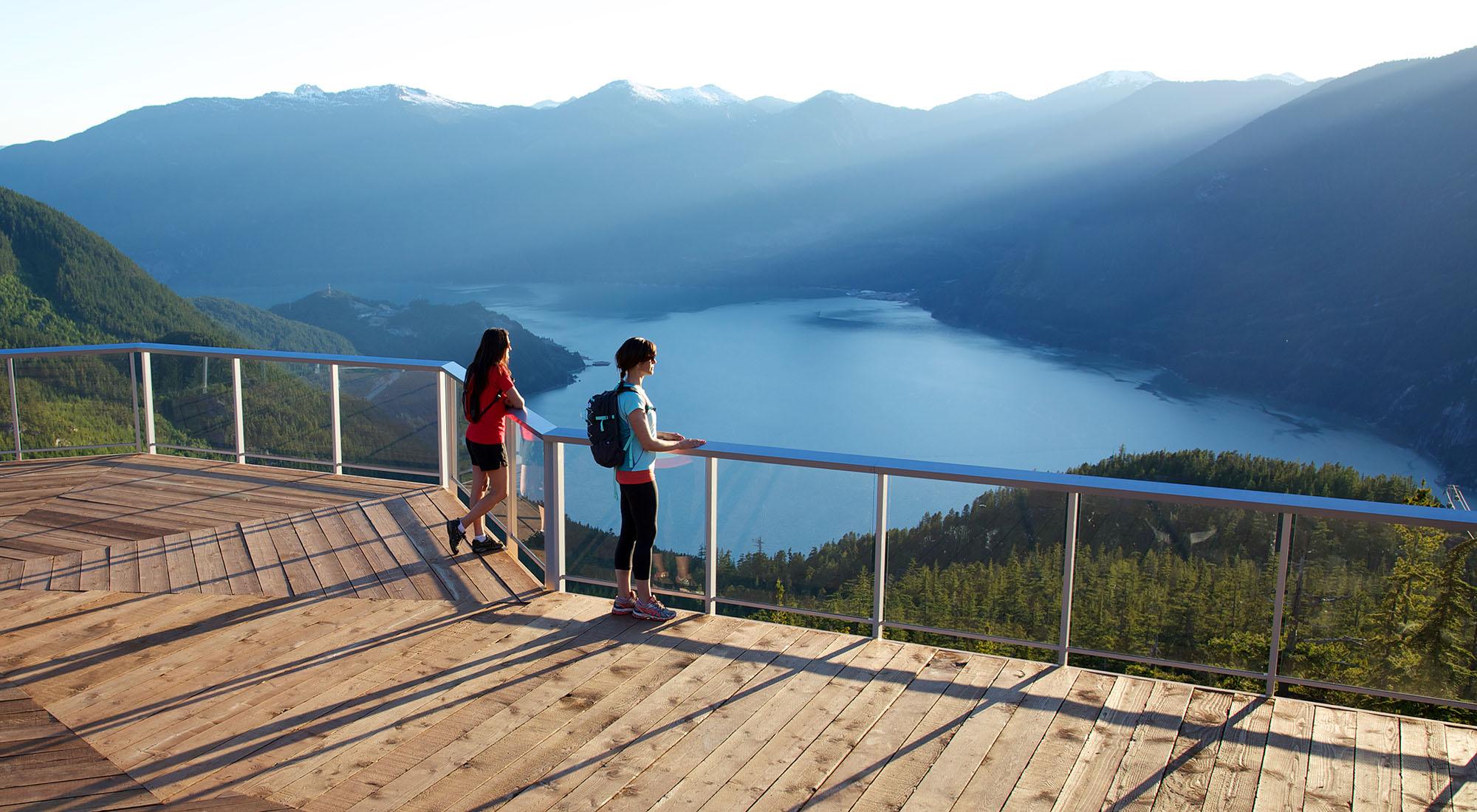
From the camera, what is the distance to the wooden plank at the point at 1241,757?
2.94 meters

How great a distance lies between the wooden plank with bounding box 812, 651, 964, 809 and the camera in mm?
2984

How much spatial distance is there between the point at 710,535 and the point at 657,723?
1.24 metres

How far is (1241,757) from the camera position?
323 cm

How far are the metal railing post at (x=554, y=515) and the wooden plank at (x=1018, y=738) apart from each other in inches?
88.3

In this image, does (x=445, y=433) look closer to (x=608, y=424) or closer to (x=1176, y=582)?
(x=608, y=424)

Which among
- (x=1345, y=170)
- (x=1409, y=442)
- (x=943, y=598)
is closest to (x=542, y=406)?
(x=1409, y=442)

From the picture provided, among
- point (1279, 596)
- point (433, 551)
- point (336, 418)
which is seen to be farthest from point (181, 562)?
point (1279, 596)

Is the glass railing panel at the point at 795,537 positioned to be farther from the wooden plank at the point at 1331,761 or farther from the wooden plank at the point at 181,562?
the wooden plank at the point at 181,562

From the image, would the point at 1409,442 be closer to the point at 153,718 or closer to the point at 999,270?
the point at 999,270

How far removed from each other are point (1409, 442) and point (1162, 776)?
8609cm

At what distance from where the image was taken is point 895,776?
10.1 feet

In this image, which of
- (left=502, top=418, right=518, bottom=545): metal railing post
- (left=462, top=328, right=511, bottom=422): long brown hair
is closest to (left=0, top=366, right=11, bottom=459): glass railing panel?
(left=462, top=328, right=511, bottom=422): long brown hair

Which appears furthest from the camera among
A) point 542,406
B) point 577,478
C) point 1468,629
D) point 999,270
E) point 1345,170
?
point 999,270

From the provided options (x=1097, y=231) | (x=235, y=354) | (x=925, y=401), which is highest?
(x=1097, y=231)
